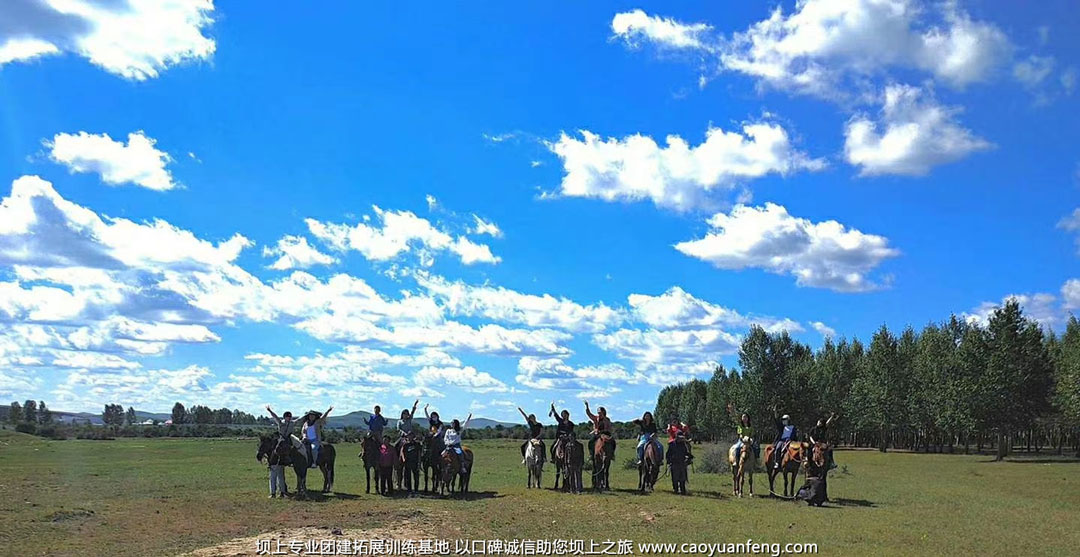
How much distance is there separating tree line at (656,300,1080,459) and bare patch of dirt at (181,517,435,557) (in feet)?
120

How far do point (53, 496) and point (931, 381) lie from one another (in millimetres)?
68470

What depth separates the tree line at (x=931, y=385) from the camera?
6050 centimetres

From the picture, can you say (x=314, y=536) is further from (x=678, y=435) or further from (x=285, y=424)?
(x=678, y=435)

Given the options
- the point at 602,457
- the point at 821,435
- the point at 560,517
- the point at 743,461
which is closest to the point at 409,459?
the point at 602,457

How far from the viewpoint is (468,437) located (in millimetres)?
113750

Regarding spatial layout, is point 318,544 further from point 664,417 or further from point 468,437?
point 664,417

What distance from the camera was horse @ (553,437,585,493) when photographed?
1003 inches

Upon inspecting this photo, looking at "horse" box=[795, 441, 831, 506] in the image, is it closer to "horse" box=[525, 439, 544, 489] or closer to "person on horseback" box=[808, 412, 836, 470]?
"person on horseback" box=[808, 412, 836, 470]

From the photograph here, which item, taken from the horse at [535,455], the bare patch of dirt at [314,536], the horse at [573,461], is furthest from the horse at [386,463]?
the bare patch of dirt at [314,536]

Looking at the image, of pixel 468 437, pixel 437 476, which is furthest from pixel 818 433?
pixel 468 437

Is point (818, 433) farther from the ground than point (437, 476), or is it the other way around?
point (818, 433)

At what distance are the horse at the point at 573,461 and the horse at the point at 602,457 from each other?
56cm

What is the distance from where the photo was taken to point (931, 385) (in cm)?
6931

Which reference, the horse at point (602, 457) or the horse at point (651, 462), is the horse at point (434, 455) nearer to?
the horse at point (602, 457)
